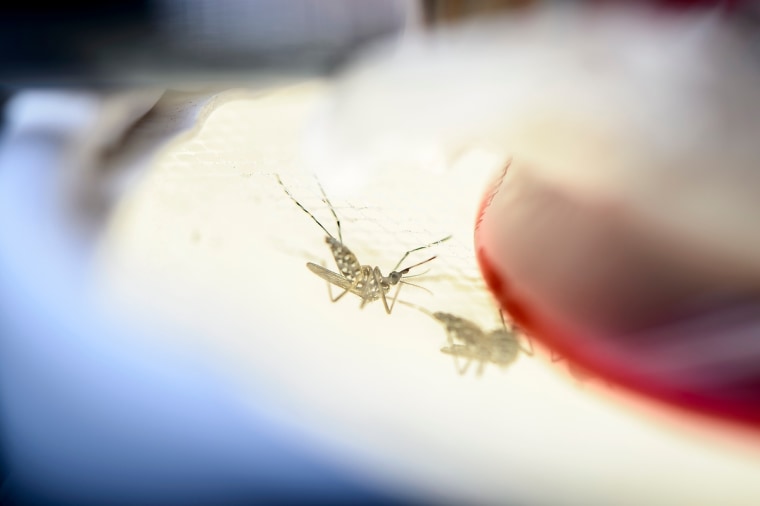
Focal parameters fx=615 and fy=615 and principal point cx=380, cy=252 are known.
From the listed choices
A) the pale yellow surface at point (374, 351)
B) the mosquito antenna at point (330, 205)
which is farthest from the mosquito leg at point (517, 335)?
the mosquito antenna at point (330, 205)

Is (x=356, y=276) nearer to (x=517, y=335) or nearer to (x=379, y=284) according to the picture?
(x=379, y=284)

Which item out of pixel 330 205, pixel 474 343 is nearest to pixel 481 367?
pixel 474 343

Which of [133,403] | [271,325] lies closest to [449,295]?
[271,325]

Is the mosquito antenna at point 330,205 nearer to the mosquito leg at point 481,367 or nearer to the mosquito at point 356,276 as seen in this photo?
the mosquito at point 356,276

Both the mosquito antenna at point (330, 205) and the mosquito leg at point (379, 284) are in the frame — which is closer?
the mosquito antenna at point (330, 205)

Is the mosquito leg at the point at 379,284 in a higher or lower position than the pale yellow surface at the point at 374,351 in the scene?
higher

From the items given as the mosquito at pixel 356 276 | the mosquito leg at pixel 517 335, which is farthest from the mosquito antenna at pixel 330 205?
the mosquito leg at pixel 517 335

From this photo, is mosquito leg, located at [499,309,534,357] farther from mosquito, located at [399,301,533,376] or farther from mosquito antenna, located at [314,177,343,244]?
mosquito antenna, located at [314,177,343,244]
